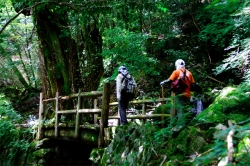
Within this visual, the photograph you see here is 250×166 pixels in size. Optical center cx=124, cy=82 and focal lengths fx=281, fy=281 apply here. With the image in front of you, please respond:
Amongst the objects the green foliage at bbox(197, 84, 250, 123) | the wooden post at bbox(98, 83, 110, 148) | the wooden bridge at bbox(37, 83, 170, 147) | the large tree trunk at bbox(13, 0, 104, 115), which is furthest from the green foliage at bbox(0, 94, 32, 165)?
the green foliage at bbox(197, 84, 250, 123)

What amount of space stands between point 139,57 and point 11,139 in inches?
216

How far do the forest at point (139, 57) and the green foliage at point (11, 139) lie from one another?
3 cm

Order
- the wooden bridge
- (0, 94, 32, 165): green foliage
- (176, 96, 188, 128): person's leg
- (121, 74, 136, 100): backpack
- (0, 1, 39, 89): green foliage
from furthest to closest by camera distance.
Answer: (0, 1, 39, 89): green foliage, (0, 94, 32, 165): green foliage, the wooden bridge, (121, 74, 136, 100): backpack, (176, 96, 188, 128): person's leg

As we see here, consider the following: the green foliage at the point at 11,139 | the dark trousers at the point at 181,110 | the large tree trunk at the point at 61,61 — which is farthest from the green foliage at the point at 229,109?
the green foliage at the point at 11,139

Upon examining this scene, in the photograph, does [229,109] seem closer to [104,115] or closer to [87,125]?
[104,115]

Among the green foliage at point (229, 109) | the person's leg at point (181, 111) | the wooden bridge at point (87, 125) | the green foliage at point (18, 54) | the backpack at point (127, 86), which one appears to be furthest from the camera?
the green foliage at point (18, 54)

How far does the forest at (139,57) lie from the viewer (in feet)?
15.5

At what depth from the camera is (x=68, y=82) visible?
10016mm

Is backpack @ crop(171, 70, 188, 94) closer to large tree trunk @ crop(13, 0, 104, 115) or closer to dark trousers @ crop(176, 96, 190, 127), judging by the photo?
dark trousers @ crop(176, 96, 190, 127)

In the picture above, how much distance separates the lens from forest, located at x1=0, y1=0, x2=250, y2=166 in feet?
15.5

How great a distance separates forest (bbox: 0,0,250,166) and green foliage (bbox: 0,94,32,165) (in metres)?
0.03

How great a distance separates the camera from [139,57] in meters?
8.64

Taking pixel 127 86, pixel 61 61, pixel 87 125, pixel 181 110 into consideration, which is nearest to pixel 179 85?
pixel 181 110

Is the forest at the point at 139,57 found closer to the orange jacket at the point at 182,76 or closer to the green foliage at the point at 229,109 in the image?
the green foliage at the point at 229,109
